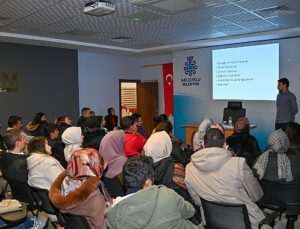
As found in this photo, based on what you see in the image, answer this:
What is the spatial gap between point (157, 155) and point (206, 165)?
1.10m

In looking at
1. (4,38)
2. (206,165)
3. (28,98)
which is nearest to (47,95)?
(28,98)

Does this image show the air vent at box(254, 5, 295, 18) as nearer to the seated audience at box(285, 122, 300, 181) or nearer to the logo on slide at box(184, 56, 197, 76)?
the seated audience at box(285, 122, 300, 181)

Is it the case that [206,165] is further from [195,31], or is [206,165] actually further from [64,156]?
[195,31]

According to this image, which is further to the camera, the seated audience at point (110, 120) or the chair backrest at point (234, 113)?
the seated audience at point (110, 120)

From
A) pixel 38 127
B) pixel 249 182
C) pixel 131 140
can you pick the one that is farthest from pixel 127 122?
pixel 38 127

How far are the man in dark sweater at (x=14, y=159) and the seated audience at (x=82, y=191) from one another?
122 centimetres

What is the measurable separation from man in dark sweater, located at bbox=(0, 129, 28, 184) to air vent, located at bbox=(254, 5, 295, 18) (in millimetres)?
4161

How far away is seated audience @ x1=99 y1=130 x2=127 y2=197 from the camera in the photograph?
3.44 metres

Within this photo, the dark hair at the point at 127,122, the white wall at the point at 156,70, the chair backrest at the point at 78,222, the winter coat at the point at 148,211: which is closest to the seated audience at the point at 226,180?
the winter coat at the point at 148,211

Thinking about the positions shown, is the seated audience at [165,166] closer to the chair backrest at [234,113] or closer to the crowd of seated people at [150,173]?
the crowd of seated people at [150,173]

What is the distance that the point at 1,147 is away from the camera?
454cm

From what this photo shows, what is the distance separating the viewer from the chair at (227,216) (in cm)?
222

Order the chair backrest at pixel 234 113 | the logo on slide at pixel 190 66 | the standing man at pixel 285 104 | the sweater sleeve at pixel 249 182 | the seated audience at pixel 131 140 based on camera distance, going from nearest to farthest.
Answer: the sweater sleeve at pixel 249 182 < the seated audience at pixel 131 140 < the standing man at pixel 285 104 < the chair backrest at pixel 234 113 < the logo on slide at pixel 190 66

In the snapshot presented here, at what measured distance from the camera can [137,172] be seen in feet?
6.33
